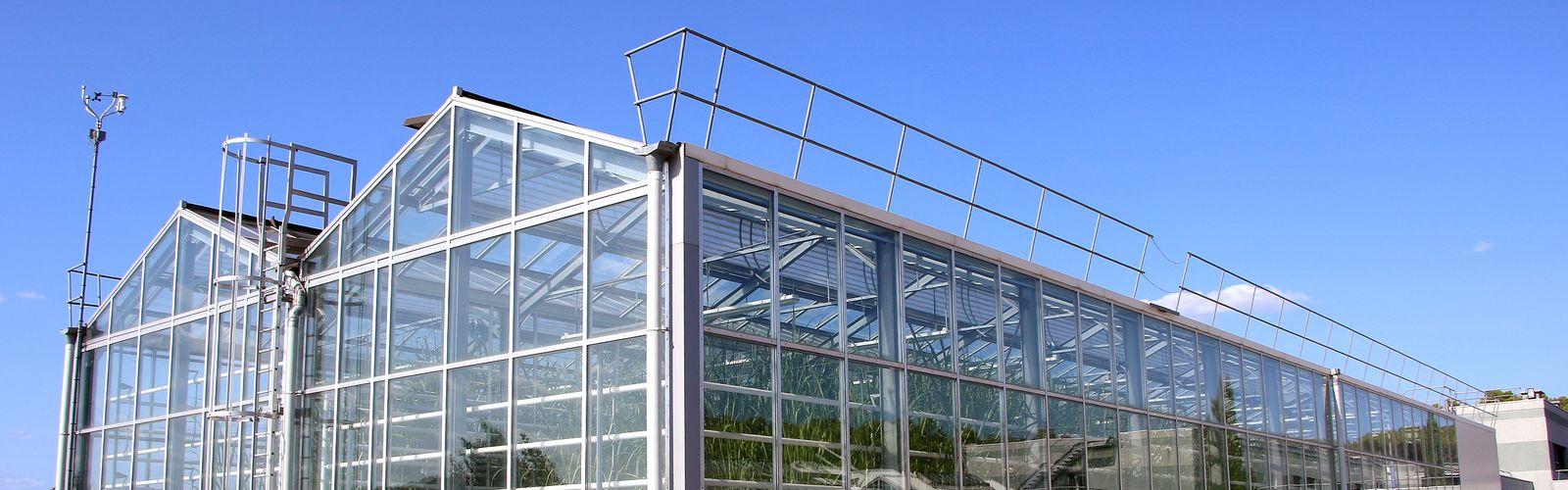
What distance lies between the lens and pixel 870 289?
16641 mm

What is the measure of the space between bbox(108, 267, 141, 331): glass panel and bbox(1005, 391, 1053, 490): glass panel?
1432 centimetres

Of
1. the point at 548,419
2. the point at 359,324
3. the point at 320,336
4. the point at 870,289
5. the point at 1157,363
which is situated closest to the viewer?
the point at 548,419

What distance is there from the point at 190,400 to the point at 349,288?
186 inches

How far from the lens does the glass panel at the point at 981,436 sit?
17.7 meters

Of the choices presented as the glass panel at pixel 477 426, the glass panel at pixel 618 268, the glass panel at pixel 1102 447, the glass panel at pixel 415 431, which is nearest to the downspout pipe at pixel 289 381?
the glass panel at pixel 415 431

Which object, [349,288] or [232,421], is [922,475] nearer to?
[349,288]

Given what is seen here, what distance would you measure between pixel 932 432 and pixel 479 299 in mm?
5809

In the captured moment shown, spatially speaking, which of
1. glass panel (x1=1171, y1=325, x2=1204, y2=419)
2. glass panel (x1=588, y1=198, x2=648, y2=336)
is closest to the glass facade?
glass panel (x1=588, y1=198, x2=648, y2=336)

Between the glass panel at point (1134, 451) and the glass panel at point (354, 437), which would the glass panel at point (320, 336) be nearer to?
the glass panel at point (354, 437)

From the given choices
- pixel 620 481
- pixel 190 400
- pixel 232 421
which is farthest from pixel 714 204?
pixel 190 400

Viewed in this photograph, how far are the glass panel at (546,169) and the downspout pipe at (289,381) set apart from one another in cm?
509

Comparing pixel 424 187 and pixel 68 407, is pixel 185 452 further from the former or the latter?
pixel 424 187

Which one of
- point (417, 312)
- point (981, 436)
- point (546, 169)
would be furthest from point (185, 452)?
point (981, 436)

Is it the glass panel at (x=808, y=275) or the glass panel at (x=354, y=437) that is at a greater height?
the glass panel at (x=808, y=275)
